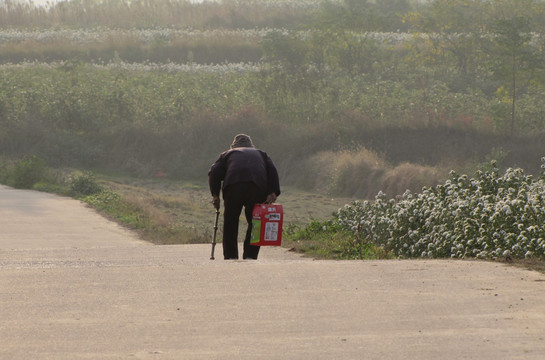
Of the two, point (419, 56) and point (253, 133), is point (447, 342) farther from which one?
point (419, 56)

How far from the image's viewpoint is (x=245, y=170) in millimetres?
12750

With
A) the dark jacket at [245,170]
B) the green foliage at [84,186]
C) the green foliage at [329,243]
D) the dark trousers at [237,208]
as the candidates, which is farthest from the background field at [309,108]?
the dark jacket at [245,170]

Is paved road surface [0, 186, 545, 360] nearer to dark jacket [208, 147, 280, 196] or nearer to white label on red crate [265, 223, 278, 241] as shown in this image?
white label on red crate [265, 223, 278, 241]

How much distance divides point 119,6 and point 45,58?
2087 centimetres

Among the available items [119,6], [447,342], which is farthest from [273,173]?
[119,6]

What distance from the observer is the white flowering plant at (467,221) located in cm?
1252

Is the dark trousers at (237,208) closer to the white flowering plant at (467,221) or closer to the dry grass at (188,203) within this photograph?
the white flowering plant at (467,221)

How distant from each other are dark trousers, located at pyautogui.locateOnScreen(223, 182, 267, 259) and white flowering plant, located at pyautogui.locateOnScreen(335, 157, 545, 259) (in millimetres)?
2415

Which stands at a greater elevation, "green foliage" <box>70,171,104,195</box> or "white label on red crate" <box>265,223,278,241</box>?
"white label on red crate" <box>265,223,278,241</box>

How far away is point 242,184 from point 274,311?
4.68 meters

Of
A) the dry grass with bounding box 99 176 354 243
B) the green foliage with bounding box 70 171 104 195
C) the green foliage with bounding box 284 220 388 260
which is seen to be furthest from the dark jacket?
the green foliage with bounding box 70 171 104 195

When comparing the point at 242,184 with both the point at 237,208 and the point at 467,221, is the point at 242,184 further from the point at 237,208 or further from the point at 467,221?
the point at 467,221

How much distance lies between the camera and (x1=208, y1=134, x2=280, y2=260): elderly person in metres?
12.8

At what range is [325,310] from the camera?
27.0 ft
